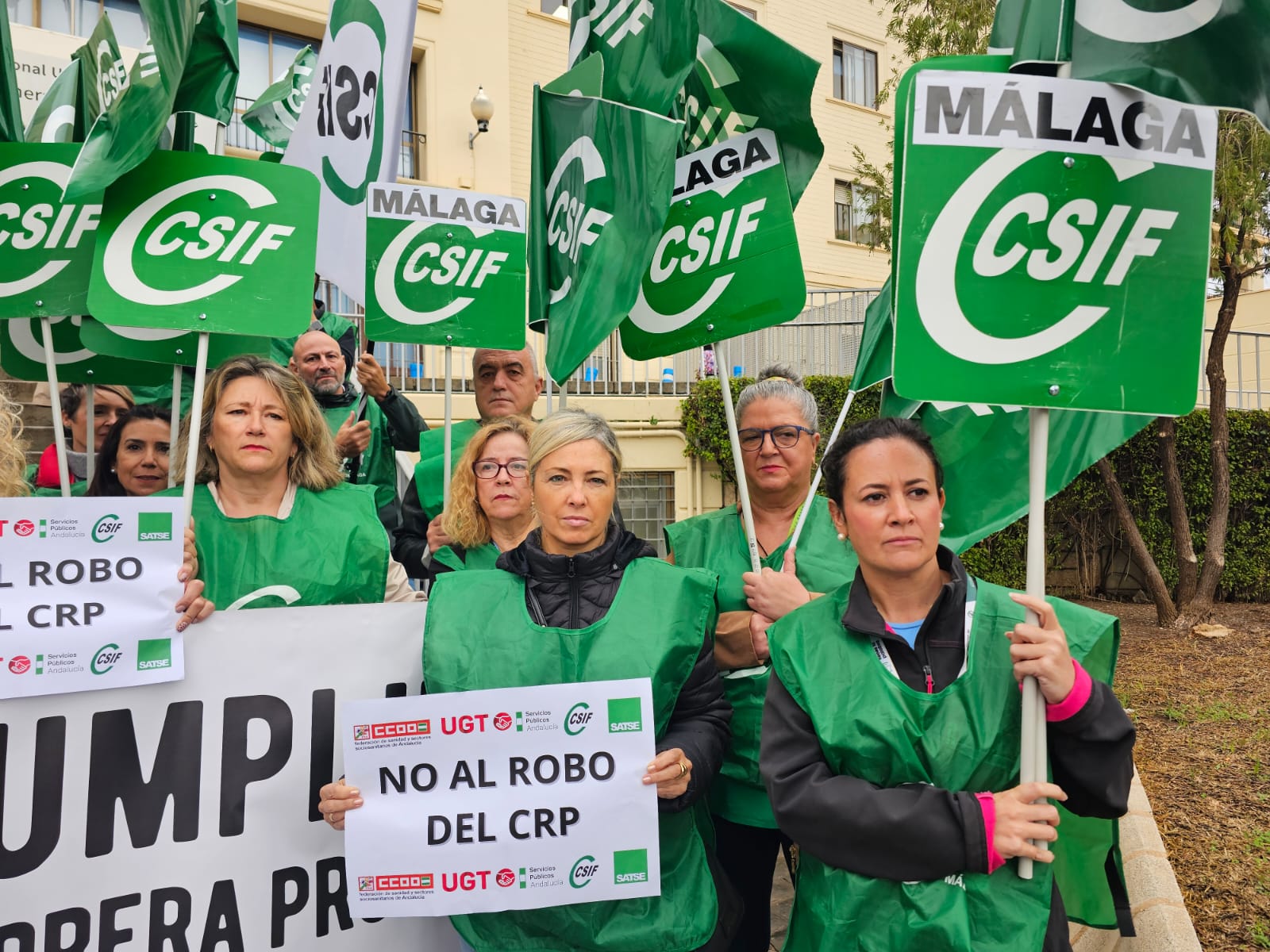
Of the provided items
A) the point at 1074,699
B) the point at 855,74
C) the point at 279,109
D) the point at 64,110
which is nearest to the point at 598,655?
the point at 1074,699

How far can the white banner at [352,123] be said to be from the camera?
3527 millimetres

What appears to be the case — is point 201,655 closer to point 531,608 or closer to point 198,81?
point 531,608

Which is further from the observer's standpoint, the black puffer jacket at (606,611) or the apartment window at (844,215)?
the apartment window at (844,215)

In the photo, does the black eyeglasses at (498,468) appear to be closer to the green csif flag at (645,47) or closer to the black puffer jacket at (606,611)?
the black puffer jacket at (606,611)

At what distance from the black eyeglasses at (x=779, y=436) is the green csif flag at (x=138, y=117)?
1868mm

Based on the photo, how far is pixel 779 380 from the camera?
2.99 meters

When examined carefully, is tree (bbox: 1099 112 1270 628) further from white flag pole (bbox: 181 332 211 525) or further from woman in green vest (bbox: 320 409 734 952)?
white flag pole (bbox: 181 332 211 525)

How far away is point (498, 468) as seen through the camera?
309 centimetres

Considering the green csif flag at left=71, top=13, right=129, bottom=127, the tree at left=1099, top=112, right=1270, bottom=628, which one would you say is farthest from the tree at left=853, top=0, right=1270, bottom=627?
the green csif flag at left=71, top=13, right=129, bottom=127

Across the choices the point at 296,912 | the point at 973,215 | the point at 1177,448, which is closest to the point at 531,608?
the point at 296,912

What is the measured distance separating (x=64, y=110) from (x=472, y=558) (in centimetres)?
214

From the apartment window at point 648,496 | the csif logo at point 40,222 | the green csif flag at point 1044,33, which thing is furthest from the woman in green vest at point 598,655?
the apartment window at point 648,496

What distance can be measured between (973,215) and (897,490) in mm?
556

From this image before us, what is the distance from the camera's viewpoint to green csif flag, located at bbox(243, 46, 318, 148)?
468 centimetres
